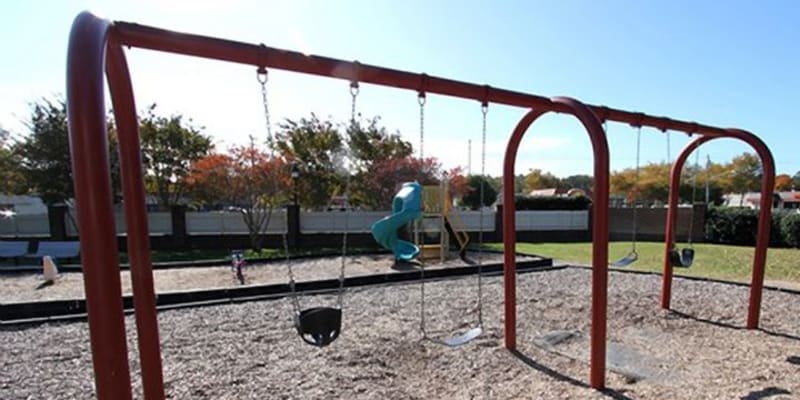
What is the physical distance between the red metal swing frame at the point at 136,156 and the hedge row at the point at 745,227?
12536 millimetres

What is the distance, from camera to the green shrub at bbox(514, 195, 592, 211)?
22.2 m

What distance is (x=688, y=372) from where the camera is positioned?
359cm

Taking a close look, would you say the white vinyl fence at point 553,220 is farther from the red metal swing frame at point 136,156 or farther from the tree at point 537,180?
the tree at point 537,180

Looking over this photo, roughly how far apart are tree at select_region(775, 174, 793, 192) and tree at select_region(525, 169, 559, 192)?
30173mm

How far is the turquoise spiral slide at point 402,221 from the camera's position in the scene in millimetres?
10703

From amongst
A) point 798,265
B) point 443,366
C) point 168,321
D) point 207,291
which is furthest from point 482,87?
point 798,265

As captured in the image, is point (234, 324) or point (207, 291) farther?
point (207, 291)

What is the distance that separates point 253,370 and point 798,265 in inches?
473

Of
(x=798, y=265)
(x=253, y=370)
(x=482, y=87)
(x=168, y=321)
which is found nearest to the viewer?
(x=482, y=87)

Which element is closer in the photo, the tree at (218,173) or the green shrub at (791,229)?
the green shrub at (791,229)

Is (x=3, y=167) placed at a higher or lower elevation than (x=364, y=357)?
higher

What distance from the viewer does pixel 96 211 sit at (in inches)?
62.1

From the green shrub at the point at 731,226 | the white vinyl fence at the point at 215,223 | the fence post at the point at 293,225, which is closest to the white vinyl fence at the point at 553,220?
the white vinyl fence at the point at 215,223

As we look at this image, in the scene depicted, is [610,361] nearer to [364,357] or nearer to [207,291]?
[364,357]
